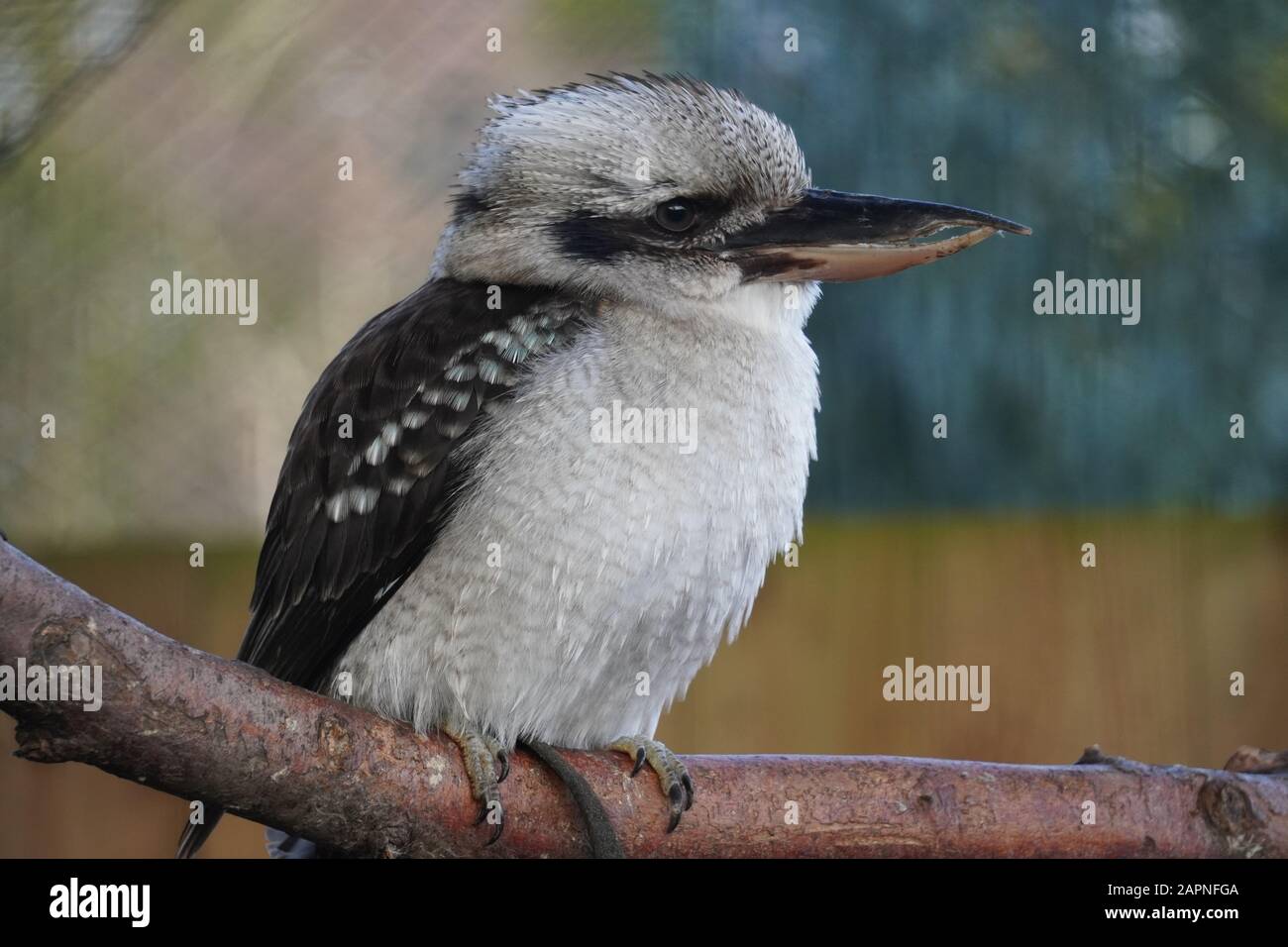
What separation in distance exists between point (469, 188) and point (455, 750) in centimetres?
65

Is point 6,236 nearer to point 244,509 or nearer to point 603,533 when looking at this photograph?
point 244,509

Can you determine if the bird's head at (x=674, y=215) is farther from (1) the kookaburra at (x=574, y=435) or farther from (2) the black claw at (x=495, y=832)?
(2) the black claw at (x=495, y=832)

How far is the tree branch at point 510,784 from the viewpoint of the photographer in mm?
1049

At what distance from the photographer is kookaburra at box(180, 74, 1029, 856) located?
1.32 meters

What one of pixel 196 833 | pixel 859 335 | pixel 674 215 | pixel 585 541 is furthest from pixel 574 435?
pixel 859 335

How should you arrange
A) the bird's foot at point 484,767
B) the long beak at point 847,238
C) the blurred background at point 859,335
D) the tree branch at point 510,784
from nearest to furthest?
1. the tree branch at point 510,784
2. the bird's foot at point 484,767
3. the long beak at point 847,238
4. the blurred background at point 859,335

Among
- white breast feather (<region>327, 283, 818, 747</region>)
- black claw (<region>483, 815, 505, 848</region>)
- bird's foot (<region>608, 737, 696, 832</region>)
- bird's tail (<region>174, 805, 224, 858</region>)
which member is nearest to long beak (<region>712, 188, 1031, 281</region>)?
white breast feather (<region>327, 283, 818, 747</region>)

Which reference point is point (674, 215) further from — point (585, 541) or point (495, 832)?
point (495, 832)

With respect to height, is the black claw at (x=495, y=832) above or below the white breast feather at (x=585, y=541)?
below

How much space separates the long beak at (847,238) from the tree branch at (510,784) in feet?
1.69

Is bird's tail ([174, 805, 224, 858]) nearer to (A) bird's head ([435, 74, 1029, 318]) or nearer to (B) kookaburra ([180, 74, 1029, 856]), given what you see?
(B) kookaburra ([180, 74, 1029, 856])

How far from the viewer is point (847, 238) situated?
4.79ft

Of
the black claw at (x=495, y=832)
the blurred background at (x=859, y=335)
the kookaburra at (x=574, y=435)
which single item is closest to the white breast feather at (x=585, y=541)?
the kookaburra at (x=574, y=435)

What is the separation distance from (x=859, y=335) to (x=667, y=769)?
3.09ft
